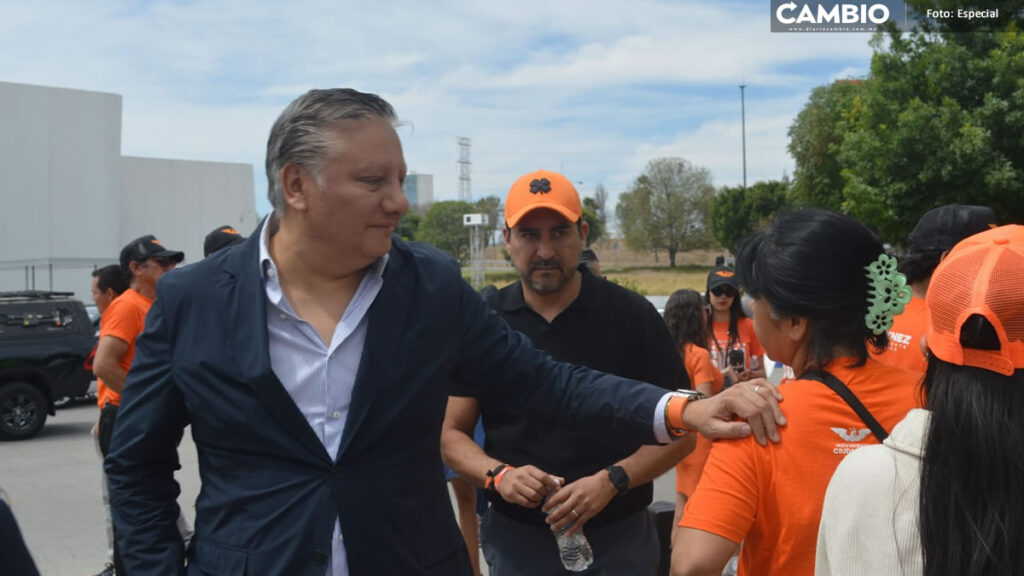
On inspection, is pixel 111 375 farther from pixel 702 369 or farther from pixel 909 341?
pixel 909 341

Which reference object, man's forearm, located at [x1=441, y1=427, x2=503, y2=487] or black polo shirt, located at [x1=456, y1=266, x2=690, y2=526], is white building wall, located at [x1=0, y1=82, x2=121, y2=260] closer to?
man's forearm, located at [x1=441, y1=427, x2=503, y2=487]

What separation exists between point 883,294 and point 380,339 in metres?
1.19

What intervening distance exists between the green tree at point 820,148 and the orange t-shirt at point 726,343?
1548 inches

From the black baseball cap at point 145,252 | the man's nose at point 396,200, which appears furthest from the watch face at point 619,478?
the black baseball cap at point 145,252

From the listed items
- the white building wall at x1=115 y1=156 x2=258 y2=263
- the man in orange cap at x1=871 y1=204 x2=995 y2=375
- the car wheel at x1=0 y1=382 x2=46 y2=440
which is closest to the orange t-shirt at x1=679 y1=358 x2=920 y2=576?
the man in orange cap at x1=871 y1=204 x2=995 y2=375

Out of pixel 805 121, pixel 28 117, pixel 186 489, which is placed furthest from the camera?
pixel 805 121

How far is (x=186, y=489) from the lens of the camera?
9.37 metres

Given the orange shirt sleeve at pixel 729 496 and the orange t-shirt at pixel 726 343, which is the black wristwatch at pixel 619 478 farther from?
the orange t-shirt at pixel 726 343

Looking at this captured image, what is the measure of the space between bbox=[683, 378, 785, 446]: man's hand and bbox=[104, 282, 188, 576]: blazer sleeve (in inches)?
51.3

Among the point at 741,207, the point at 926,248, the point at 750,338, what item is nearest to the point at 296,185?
the point at 926,248

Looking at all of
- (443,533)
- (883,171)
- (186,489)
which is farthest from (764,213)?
(443,533)

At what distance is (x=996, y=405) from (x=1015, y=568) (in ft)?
0.85

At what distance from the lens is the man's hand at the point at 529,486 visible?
2881 mm

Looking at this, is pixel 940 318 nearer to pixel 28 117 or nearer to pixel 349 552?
pixel 349 552
